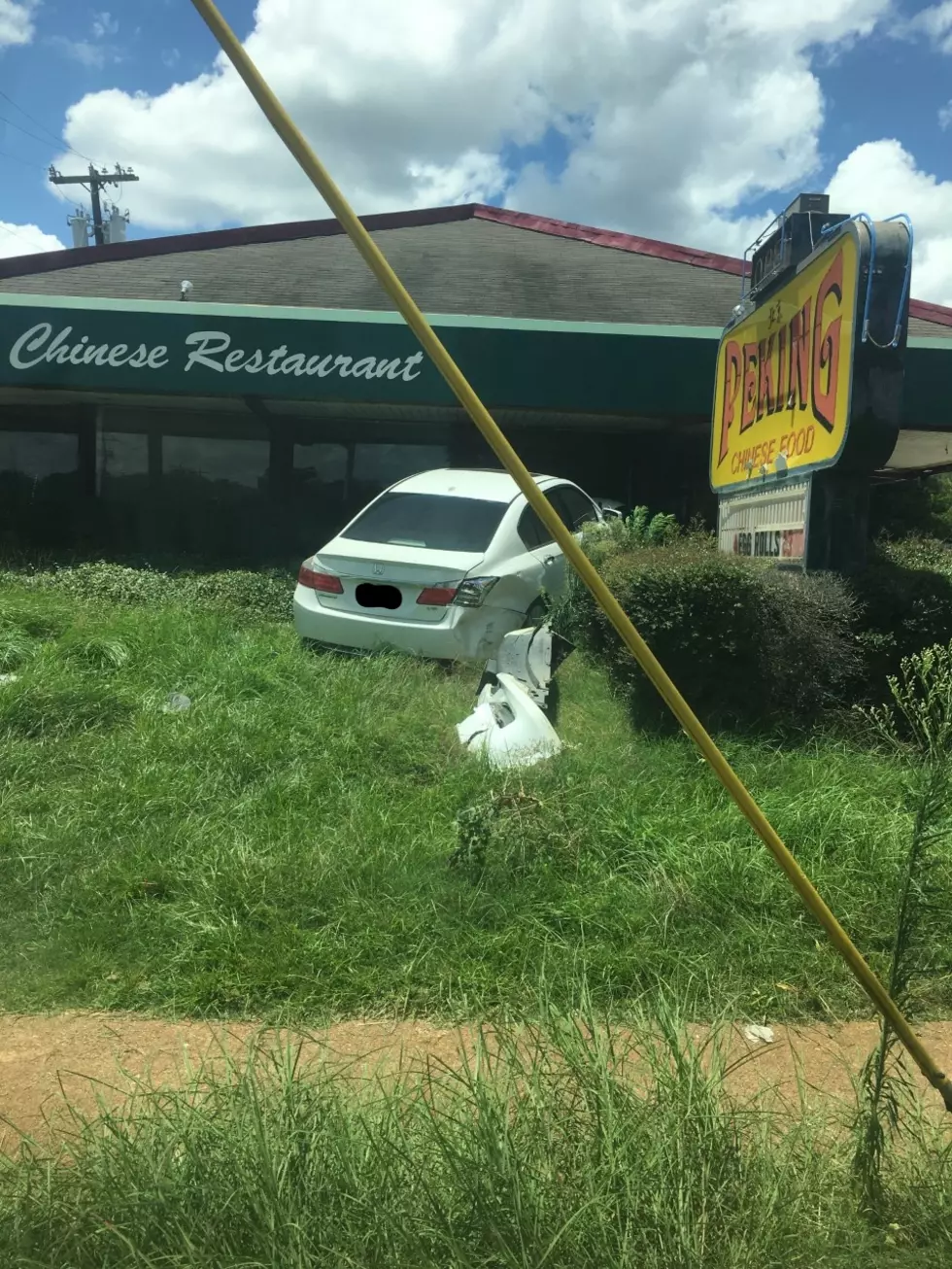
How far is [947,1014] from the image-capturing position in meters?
3.48

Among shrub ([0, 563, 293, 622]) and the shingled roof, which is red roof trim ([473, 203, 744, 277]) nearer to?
the shingled roof

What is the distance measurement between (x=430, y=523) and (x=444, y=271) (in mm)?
7949

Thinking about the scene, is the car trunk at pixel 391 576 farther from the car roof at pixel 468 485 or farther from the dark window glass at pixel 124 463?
the dark window glass at pixel 124 463

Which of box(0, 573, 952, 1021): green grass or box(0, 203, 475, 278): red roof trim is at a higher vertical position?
box(0, 203, 475, 278): red roof trim

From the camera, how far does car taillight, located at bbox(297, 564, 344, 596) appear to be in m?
7.19

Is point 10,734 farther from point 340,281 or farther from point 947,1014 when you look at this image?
point 340,281

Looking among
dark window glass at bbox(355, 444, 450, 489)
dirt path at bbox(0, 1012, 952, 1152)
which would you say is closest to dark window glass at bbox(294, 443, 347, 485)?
dark window glass at bbox(355, 444, 450, 489)

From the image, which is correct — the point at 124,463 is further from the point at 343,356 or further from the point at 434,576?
the point at 434,576

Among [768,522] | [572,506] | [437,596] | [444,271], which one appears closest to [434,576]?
[437,596]

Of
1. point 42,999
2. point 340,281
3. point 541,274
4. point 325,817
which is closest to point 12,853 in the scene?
point 42,999

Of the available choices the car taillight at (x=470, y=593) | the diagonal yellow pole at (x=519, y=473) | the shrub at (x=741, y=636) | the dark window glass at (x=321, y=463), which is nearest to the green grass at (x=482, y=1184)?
the diagonal yellow pole at (x=519, y=473)

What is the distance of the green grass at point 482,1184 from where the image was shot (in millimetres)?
2043

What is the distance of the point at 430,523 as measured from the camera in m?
7.93

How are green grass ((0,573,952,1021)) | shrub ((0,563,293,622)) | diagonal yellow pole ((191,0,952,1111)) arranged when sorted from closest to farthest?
diagonal yellow pole ((191,0,952,1111))
green grass ((0,573,952,1021))
shrub ((0,563,293,622))
